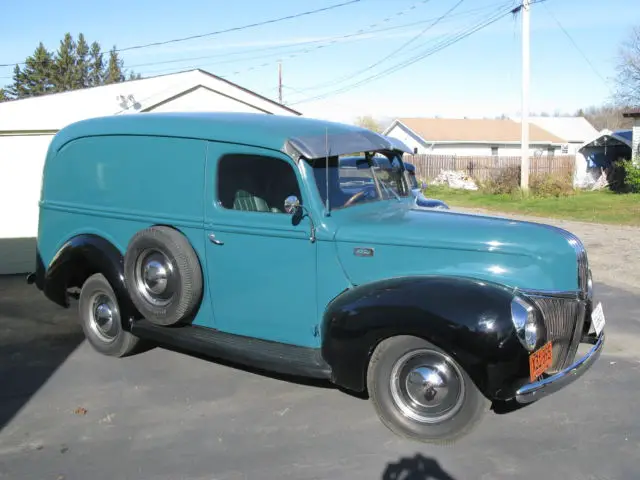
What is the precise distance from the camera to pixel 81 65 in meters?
47.0

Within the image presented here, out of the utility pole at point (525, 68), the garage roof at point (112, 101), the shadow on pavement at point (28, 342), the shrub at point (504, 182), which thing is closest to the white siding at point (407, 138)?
the shrub at point (504, 182)

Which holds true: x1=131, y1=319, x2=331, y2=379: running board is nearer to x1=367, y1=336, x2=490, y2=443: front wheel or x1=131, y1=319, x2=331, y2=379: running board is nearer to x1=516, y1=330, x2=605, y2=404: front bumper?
x1=367, y1=336, x2=490, y2=443: front wheel

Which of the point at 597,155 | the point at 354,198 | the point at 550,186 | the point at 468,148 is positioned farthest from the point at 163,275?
the point at 468,148

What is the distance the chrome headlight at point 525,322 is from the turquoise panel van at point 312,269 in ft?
0.05

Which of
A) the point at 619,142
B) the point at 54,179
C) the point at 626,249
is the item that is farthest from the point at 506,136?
the point at 54,179

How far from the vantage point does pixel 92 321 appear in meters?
5.99

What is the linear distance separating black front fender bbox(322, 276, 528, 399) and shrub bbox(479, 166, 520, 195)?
21.5 meters

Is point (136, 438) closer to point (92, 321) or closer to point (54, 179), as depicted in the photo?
point (92, 321)

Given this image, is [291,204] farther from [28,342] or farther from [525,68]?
[525,68]

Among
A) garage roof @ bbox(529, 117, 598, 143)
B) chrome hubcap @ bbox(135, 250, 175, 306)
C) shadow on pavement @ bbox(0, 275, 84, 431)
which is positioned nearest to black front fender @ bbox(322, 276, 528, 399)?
chrome hubcap @ bbox(135, 250, 175, 306)

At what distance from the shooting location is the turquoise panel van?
387 cm

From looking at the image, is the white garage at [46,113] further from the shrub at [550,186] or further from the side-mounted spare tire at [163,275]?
the shrub at [550,186]

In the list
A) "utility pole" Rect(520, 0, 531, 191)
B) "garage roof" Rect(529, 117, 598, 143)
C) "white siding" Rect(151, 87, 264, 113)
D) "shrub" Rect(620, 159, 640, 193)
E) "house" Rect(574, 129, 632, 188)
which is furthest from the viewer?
"garage roof" Rect(529, 117, 598, 143)

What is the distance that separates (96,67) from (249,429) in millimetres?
49663
